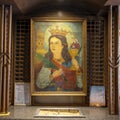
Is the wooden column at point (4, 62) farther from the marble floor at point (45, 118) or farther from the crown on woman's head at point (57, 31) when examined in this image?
the crown on woman's head at point (57, 31)

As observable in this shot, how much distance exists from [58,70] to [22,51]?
487 mm

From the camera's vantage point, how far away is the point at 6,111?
2340 mm

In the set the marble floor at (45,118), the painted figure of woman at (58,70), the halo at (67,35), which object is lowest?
the marble floor at (45,118)

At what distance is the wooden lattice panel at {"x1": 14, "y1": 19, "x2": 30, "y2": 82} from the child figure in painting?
6.7 inches

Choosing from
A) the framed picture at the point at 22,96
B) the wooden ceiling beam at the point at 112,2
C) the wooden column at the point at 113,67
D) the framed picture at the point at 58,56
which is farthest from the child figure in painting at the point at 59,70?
the wooden ceiling beam at the point at 112,2

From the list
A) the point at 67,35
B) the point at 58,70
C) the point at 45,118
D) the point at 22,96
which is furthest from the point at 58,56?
the point at 45,118

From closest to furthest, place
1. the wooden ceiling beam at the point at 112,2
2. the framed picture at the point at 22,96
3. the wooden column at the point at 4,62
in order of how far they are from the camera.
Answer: the wooden ceiling beam at the point at 112,2, the wooden column at the point at 4,62, the framed picture at the point at 22,96

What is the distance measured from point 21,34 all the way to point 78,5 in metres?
0.75

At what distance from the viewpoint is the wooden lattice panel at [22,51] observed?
9.33 feet

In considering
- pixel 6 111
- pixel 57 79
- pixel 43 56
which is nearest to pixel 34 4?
pixel 43 56

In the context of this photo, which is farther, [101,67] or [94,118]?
[101,67]

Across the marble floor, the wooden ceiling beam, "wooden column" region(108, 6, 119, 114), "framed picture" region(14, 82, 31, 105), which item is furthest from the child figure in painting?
the wooden ceiling beam

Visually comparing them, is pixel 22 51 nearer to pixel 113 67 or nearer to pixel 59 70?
pixel 59 70

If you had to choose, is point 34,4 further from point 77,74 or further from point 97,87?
point 97,87
